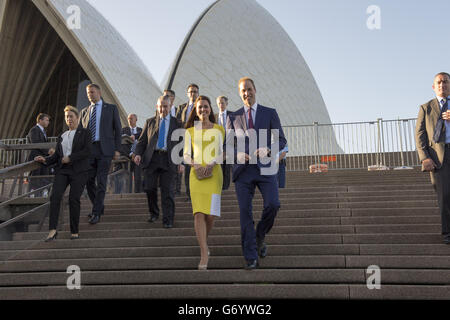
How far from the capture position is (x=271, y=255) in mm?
3574

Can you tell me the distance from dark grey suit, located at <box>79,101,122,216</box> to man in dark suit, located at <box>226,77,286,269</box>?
2145 mm

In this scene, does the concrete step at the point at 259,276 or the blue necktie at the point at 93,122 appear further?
the blue necktie at the point at 93,122

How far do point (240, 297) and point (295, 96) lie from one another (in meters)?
21.4

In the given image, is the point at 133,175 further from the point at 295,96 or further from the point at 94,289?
the point at 295,96

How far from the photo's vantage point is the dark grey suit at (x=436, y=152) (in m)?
3.58

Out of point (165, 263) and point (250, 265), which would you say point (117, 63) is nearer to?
point (165, 263)

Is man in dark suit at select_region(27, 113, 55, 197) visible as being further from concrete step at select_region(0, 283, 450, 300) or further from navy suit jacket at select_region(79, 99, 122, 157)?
concrete step at select_region(0, 283, 450, 300)

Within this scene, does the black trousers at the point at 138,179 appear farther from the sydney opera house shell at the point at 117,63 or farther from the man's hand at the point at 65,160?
the sydney opera house shell at the point at 117,63

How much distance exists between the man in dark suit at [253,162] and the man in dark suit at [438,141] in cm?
152

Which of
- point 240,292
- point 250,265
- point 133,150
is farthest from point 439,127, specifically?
point 133,150

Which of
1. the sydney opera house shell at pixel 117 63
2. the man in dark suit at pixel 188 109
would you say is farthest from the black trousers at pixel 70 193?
the sydney opera house shell at pixel 117 63

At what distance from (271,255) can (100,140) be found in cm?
263
